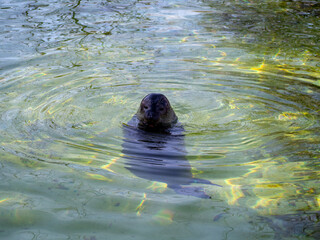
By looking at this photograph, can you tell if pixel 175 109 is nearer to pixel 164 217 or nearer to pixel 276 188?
pixel 276 188

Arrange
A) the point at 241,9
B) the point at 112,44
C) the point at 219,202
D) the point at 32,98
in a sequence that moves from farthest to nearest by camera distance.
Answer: the point at 241,9
the point at 112,44
the point at 32,98
the point at 219,202

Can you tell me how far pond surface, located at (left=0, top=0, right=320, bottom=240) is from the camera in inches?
148

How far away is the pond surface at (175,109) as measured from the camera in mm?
3750

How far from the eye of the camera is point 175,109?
708 cm

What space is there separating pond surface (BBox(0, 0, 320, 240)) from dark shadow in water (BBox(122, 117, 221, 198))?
8cm

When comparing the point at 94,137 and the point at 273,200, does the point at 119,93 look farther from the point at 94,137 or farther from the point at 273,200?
the point at 273,200

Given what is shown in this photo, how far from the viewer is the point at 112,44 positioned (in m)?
10.1

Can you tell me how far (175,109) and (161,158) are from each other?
210cm

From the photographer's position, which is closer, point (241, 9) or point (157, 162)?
point (157, 162)

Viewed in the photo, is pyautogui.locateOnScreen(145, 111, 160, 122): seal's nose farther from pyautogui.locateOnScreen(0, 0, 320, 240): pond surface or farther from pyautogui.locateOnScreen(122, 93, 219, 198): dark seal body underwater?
pyautogui.locateOnScreen(0, 0, 320, 240): pond surface


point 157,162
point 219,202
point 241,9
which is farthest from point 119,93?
point 241,9

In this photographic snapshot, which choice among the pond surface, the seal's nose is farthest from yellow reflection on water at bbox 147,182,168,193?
the seal's nose

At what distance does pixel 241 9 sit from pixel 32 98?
326 inches

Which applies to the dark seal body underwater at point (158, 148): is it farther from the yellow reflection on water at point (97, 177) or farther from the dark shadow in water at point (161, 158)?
the yellow reflection on water at point (97, 177)
